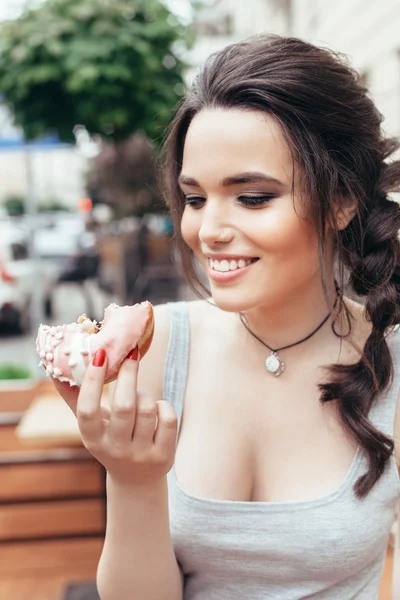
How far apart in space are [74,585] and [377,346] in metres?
2.56

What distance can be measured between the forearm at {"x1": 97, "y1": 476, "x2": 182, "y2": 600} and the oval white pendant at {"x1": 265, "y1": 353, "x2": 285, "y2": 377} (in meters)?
0.37

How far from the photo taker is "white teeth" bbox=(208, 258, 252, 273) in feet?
3.62

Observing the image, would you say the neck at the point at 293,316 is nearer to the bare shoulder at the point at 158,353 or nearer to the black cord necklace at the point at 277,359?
the black cord necklace at the point at 277,359

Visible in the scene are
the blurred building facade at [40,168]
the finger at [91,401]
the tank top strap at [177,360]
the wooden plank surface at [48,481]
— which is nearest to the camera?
the finger at [91,401]

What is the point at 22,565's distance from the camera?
3428 mm

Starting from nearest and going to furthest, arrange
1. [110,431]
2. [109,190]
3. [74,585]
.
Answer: [110,431] < [74,585] < [109,190]

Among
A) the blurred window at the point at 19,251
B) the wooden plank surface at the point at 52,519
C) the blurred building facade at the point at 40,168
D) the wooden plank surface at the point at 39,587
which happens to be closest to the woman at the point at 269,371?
the wooden plank surface at the point at 39,587

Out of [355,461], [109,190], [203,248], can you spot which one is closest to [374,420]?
[355,461]

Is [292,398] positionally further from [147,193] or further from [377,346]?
[147,193]

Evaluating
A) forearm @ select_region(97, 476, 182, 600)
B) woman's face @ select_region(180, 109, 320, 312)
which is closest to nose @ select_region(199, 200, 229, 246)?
woman's face @ select_region(180, 109, 320, 312)

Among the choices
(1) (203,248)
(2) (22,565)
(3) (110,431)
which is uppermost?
(1) (203,248)

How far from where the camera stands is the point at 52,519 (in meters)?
3.49

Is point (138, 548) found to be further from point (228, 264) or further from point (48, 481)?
point (48, 481)

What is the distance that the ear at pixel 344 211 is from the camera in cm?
121
